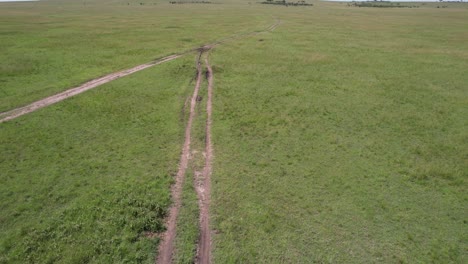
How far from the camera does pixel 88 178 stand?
53.7 feet

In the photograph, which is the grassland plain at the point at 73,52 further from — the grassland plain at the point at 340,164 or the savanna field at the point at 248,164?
the grassland plain at the point at 340,164

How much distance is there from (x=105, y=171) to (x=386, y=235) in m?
16.3

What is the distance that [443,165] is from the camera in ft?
59.1

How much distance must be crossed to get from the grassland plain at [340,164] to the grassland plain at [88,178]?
3825 mm

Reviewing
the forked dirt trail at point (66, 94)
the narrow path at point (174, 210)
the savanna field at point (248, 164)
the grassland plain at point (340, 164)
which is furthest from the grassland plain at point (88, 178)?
the grassland plain at point (340, 164)

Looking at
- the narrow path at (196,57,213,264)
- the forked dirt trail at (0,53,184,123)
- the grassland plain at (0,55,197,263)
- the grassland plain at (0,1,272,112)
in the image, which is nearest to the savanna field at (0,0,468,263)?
the grassland plain at (0,55,197,263)

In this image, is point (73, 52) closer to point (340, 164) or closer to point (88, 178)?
point (88, 178)

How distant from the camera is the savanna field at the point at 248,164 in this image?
12586 millimetres

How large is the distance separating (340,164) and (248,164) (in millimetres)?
6248

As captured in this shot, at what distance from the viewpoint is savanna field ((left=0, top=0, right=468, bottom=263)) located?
1259 centimetres

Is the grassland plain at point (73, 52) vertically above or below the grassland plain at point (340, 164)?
above

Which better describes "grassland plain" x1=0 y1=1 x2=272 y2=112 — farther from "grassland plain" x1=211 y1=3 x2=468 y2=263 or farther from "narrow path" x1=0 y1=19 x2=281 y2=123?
"grassland plain" x1=211 y1=3 x2=468 y2=263

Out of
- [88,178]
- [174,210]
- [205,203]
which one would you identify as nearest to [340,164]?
[205,203]

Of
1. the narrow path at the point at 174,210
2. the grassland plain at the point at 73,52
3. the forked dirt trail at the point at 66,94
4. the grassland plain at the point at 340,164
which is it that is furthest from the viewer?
the grassland plain at the point at 73,52
